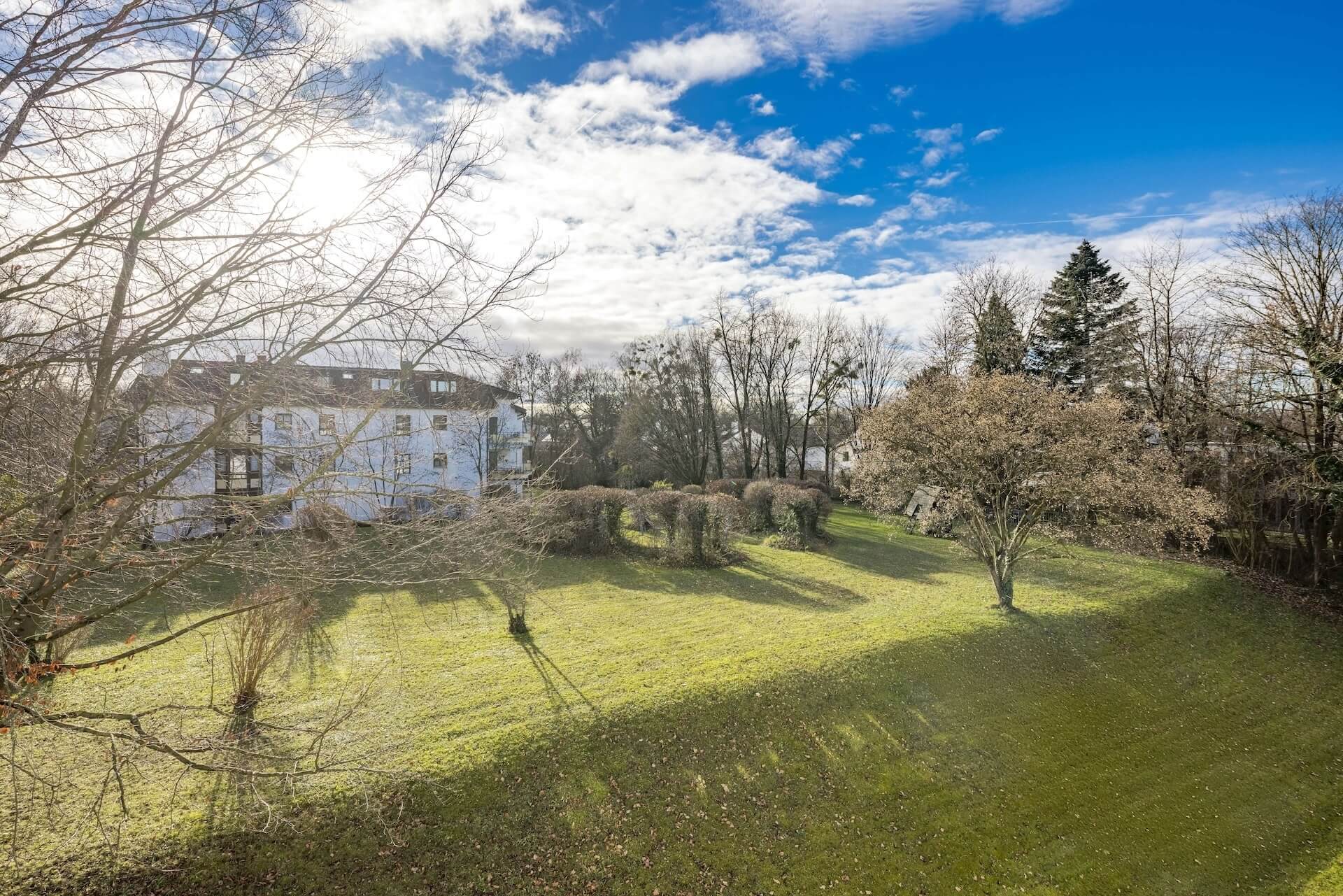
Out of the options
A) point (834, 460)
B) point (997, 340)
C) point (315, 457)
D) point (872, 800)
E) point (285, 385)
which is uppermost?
point (997, 340)

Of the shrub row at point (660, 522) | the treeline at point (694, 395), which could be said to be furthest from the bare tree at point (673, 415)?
the shrub row at point (660, 522)

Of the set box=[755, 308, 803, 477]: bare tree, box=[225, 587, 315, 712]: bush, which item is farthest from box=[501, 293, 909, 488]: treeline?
box=[225, 587, 315, 712]: bush

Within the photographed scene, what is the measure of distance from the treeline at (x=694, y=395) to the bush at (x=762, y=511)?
399 inches

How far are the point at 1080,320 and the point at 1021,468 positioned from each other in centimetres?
2059

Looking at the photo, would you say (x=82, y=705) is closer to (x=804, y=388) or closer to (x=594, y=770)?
(x=594, y=770)

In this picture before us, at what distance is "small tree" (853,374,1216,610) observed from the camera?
12.2 meters

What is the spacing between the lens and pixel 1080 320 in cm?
2830

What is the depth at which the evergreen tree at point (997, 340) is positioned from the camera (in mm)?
27484

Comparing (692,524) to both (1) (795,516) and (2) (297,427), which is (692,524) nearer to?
(1) (795,516)

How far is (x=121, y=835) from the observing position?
5.93 meters

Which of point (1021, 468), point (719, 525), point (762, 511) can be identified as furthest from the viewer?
point (762, 511)

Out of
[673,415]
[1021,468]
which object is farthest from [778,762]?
[673,415]

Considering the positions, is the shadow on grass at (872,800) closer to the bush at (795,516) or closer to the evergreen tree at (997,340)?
the bush at (795,516)

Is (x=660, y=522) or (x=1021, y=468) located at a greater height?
(x=1021, y=468)
